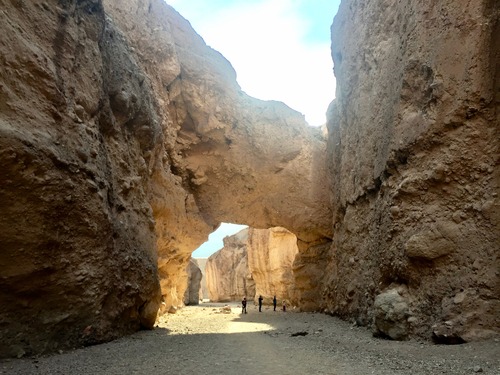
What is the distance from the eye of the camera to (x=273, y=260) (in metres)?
28.5

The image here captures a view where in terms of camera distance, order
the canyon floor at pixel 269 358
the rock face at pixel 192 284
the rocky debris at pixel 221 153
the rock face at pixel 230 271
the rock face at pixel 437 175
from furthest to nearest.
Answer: the rock face at pixel 230 271
the rock face at pixel 192 284
the rocky debris at pixel 221 153
the rock face at pixel 437 175
the canyon floor at pixel 269 358

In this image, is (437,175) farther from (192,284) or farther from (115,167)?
(192,284)

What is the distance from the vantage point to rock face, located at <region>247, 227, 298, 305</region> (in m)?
27.4

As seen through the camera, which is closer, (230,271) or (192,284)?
(192,284)

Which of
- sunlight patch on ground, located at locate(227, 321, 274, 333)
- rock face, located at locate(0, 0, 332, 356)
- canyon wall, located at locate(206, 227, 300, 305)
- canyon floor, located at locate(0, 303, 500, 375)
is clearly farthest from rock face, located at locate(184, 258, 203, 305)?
canyon floor, located at locate(0, 303, 500, 375)

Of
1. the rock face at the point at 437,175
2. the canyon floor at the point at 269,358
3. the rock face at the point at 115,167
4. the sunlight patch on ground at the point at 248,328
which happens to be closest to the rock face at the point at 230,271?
the rock face at the point at 115,167

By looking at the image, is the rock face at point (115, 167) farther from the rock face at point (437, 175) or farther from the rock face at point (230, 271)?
the rock face at point (230, 271)

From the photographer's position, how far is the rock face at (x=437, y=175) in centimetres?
643

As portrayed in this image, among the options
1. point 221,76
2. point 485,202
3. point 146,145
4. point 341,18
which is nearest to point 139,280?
point 146,145

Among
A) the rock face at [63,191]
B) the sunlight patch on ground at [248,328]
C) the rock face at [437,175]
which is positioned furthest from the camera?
the sunlight patch on ground at [248,328]

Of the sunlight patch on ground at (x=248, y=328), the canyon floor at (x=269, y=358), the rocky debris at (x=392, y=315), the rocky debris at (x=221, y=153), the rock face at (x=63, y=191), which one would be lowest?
the sunlight patch on ground at (x=248, y=328)

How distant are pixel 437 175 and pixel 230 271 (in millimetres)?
35086

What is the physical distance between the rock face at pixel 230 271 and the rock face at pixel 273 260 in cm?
730

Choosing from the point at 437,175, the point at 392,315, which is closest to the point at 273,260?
the point at 392,315
